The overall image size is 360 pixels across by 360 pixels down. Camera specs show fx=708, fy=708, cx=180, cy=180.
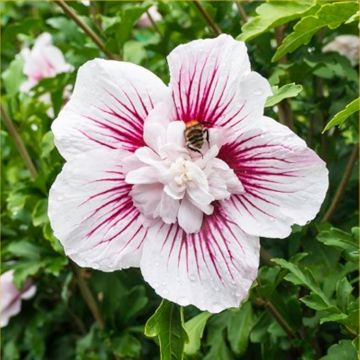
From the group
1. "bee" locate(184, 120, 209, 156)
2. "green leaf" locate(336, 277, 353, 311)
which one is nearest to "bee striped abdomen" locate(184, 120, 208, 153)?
"bee" locate(184, 120, 209, 156)

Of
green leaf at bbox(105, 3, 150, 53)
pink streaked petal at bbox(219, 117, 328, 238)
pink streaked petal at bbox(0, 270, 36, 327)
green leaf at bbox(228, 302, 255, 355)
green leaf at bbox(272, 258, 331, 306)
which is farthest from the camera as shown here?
pink streaked petal at bbox(0, 270, 36, 327)

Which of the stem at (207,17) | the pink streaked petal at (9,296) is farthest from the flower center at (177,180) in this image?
the pink streaked petal at (9,296)

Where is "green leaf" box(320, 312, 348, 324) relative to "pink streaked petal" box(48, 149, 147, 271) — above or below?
below

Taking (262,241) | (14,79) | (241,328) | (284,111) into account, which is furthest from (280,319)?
(14,79)

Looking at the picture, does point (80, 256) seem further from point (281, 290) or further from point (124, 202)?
point (281, 290)

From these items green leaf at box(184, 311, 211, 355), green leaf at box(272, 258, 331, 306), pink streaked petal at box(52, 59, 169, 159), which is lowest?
green leaf at box(184, 311, 211, 355)

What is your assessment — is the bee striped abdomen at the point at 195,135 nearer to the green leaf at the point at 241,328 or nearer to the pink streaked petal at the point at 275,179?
the pink streaked petal at the point at 275,179

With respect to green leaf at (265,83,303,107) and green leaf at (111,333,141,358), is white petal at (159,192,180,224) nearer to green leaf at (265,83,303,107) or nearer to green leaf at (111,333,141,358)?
green leaf at (265,83,303,107)
